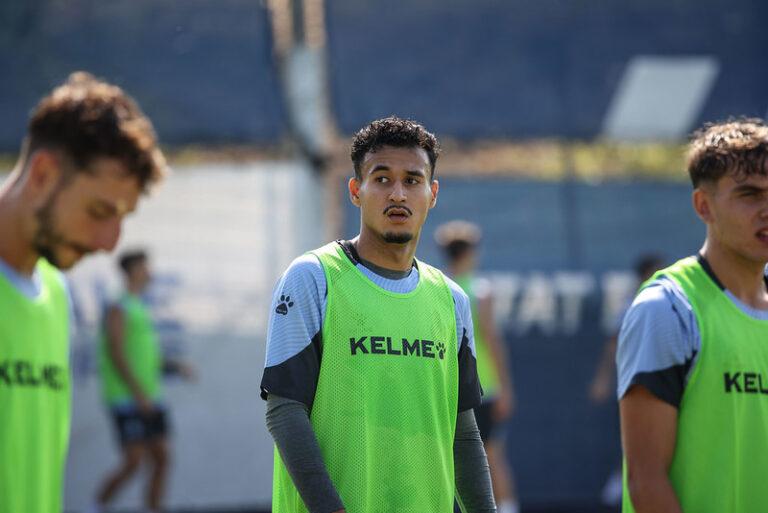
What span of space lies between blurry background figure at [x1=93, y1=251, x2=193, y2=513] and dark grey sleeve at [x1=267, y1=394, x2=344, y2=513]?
17.0ft

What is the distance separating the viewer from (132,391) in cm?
758

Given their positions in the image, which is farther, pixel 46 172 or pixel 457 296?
pixel 457 296

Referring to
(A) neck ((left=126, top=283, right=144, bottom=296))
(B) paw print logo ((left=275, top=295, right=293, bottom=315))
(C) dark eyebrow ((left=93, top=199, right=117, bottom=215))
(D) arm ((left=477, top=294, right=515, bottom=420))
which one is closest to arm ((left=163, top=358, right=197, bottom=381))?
(A) neck ((left=126, top=283, right=144, bottom=296))

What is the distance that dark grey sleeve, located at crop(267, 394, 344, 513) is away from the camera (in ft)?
8.47

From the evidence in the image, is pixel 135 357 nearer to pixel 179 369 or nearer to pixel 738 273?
pixel 179 369

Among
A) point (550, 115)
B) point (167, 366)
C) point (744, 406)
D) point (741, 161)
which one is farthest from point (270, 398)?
point (550, 115)

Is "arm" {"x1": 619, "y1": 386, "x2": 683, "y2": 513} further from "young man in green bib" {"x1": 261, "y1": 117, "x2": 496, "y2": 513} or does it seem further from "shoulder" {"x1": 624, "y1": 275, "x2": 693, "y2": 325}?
"young man in green bib" {"x1": 261, "y1": 117, "x2": 496, "y2": 513}

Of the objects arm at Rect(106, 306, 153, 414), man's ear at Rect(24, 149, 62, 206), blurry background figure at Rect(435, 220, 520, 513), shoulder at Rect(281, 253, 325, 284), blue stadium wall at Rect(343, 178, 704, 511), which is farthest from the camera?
blue stadium wall at Rect(343, 178, 704, 511)

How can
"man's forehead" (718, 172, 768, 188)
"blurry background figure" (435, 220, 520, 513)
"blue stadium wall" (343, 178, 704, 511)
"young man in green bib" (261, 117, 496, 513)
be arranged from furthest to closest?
"blue stadium wall" (343, 178, 704, 511) < "blurry background figure" (435, 220, 520, 513) < "man's forehead" (718, 172, 768, 188) < "young man in green bib" (261, 117, 496, 513)

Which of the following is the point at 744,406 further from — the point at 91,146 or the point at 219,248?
the point at 219,248

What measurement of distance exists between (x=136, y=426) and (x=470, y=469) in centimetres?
513

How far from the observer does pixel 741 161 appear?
2936 millimetres

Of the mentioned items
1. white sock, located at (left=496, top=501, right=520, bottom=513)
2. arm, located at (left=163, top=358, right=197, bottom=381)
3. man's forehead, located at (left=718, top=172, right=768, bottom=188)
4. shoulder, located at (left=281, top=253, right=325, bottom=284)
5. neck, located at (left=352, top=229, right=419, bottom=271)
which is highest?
man's forehead, located at (left=718, top=172, right=768, bottom=188)

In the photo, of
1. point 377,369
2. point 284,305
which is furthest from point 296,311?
point 377,369
